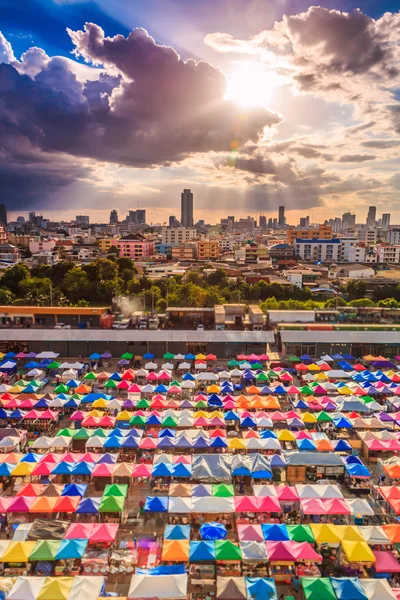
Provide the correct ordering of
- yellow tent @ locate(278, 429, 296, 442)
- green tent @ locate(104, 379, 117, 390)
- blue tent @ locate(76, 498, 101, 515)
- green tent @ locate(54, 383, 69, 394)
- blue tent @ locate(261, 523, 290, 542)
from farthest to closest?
green tent @ locate(104, 379, 117, 390) → green tent @ locate(54, 383, 69, 394) → yellow tent @ locate(278, 429, 296, 442) → blue tent @ locate(76, 498, 101, 515) → blue tent @ locate(261, 523, 290, 542)

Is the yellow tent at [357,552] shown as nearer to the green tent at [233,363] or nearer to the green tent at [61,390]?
the green tent at [61,390]

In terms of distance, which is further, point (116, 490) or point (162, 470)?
point (162, 470)

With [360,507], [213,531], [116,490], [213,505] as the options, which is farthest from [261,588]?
[116,490]

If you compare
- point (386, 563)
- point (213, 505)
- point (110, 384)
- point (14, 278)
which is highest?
point (14, 278)

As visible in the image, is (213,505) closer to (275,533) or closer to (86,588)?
(275,533)

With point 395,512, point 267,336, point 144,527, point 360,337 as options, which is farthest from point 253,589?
point 360,337

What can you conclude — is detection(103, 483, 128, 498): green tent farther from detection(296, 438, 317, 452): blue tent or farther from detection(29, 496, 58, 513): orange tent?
detection(296, 438, 317, 452): blue tent

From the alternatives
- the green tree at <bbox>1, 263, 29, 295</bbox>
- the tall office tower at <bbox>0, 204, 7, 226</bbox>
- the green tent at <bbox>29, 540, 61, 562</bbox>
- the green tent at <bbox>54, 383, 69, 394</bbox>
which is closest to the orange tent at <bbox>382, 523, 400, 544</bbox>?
the green tent at <bbox>29, 540, 61, 562</bbox>
